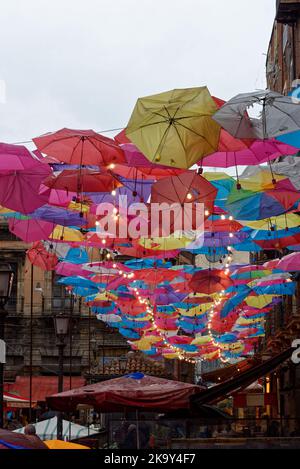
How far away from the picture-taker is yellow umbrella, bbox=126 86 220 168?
10.6 m

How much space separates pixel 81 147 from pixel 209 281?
1125 cm

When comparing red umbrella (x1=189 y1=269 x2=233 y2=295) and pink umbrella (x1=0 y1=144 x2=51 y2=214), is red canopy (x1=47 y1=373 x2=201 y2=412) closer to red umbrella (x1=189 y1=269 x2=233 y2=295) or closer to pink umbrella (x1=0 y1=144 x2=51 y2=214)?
pink umbrella (x1=0 y1=144 x2=51 y2=214)

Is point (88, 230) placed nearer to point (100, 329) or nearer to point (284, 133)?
point (284, 133)

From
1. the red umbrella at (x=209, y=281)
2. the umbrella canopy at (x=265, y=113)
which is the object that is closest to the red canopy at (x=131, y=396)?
the umbrella canopy at (x=265, y=113)

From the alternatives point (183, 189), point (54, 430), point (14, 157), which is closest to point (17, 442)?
point (14, 157)

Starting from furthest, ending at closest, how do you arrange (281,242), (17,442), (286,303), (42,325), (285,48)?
1. (42,325)
2. (285,48)
3. (286,303)
4. (281,242)
5. (17,442)

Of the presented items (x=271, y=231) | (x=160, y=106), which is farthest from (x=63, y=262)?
(x=160, y=106)

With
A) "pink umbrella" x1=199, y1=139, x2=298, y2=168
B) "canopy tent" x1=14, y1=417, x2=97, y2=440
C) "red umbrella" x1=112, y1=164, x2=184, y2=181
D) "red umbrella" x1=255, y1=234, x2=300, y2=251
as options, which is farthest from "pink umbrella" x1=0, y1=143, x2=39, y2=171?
"canopy tent" x1=14, y1=417, x2=97, y2=440

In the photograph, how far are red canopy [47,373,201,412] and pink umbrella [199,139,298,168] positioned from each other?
3.84 meters

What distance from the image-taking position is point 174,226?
1545 cm

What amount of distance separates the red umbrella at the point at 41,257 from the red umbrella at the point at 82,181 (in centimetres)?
833

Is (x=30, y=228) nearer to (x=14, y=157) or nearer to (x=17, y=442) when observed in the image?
(x=14, y=157)

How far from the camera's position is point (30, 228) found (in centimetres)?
1711
